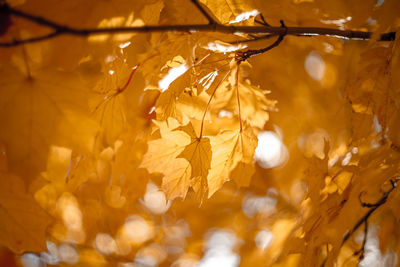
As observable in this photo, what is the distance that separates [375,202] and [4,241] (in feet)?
3.21

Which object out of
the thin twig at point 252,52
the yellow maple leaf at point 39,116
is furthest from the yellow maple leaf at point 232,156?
the yellow maple leaf at point 39,116

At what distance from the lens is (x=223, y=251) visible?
156 cm

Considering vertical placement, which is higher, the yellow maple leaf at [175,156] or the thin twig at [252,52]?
the thin twig at [252,52]

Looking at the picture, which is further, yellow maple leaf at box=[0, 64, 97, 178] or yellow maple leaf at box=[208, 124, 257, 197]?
yellow maple leaf at box=[208, 124, 257, 197]

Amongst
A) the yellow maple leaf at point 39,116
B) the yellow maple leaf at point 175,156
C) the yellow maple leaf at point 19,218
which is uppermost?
the yellow maple leaf at point 175,156

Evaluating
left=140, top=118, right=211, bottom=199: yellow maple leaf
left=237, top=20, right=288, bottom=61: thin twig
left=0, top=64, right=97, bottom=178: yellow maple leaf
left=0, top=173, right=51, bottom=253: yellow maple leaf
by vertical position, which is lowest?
left=0, top=173, right=51, bottom=253: yellow maple leaf

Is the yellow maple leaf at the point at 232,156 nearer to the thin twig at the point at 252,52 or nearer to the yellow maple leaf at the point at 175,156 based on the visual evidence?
the yellow maple leaf at the point at 175,156

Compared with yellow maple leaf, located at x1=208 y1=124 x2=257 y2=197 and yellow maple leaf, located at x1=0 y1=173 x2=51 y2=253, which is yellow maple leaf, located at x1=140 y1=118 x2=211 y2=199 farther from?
yellow maple leaf, located at x1=0 y1=173 x2=51 y2=253

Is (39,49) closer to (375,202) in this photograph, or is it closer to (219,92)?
(219,92)

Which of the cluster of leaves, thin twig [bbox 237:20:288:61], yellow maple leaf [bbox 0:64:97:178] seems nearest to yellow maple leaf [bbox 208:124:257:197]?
the cluster of leaves

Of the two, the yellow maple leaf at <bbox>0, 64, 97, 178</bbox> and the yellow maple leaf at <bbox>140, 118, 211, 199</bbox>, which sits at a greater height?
the yellow maple leaf at <bbox>140, 118, 211, 199</bbox>

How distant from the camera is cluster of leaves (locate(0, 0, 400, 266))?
15.4 inches

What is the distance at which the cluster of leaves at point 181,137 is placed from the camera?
392 mm

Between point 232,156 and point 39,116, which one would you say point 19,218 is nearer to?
point 39,116
